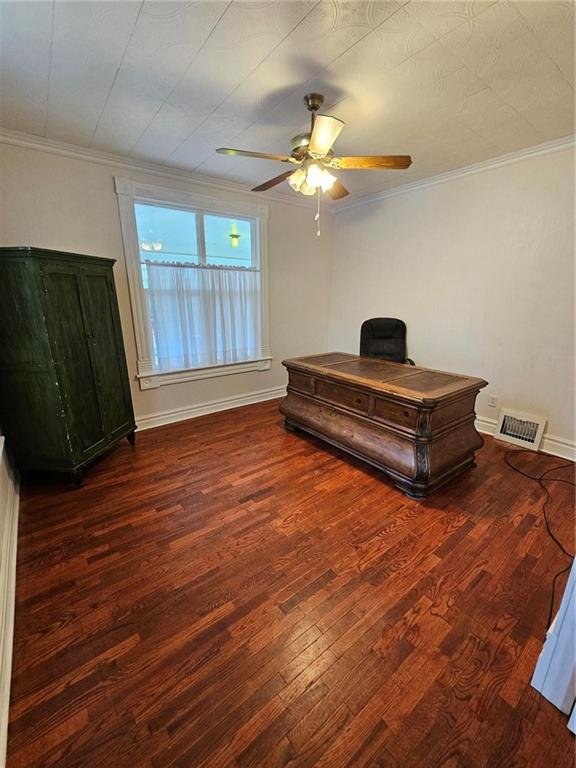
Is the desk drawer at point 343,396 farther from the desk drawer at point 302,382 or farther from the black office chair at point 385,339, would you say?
the black office chair at point 385,339

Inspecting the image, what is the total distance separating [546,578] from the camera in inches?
61.1

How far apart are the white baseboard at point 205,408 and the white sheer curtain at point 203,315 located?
476 millimetres

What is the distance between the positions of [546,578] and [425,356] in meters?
2.40

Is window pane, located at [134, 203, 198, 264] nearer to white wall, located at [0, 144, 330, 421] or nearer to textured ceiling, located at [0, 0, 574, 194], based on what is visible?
white wall, located at [0, 144, 330, 421]

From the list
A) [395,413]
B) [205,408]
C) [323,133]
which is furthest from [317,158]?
[205,408]

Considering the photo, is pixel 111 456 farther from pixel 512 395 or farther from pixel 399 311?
pixel 512 395

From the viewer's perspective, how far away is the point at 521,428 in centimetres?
287

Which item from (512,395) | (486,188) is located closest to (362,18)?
(486,188)

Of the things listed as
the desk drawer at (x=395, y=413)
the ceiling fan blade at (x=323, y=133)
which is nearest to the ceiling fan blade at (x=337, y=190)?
the ceiling fan blade at (x=323, y=133)

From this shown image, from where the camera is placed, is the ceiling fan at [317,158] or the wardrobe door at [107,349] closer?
the ceiling fan at [317,158]

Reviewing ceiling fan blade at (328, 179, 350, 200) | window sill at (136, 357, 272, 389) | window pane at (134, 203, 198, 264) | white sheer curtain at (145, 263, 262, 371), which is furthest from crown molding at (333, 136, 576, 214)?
window sill at (136, 357, 272, 389)

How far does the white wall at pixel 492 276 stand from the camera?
2.58m

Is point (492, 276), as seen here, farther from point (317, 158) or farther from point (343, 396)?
point (317, 158)

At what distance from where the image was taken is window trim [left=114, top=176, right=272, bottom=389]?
2.86 meters
